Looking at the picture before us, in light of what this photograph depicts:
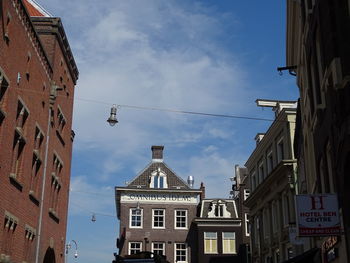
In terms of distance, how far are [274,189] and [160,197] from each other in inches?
868

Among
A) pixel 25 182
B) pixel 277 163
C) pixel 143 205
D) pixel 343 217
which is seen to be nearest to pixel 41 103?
pixel 25 182

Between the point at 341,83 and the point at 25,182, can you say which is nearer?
the point at 341,83

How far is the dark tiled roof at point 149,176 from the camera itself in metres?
54.0

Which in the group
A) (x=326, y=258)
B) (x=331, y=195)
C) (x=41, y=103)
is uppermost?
(x=41, y=103)

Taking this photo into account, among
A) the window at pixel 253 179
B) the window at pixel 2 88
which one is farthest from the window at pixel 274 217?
the window at pixel 2 88

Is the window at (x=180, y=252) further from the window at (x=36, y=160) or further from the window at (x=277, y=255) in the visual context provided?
the window at (x=36, y=160)

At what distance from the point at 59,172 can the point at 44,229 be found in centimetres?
480

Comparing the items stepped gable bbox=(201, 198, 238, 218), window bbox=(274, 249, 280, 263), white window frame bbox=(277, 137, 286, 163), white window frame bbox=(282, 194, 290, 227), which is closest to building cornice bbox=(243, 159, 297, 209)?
white window frame bbox=(282, 194, 290, 227)

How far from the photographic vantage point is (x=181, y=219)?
174 feet

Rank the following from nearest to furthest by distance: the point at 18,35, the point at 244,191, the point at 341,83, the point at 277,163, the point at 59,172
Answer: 1. the point at 341,83
2. the point at 18,35
3. the point at 59,172
4. the point at 277,163
5. the point at 244,191

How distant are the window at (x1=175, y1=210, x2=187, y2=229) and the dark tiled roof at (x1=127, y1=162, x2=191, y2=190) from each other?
262cm

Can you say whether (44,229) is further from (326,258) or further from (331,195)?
(331,195)

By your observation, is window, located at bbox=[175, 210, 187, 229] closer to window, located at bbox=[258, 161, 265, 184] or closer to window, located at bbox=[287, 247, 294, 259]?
window, located at bbox=[258, 161, 265, 184]

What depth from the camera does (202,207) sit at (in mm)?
53844
